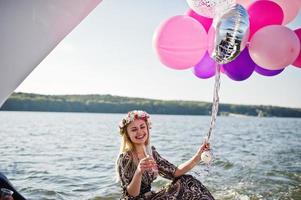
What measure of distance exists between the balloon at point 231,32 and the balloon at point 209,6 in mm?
119

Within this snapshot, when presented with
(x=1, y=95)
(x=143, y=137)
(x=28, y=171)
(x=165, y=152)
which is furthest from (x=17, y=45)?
(x=165, y=152)

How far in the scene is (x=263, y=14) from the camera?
9.95 feet

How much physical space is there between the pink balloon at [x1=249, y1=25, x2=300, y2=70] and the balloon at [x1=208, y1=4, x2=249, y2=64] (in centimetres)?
25

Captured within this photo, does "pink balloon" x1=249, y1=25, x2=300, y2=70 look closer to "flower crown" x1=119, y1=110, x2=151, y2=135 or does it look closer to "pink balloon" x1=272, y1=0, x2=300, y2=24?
"pink balloon" x1=272, y1=0, x2=300, y2=24

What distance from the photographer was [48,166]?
7.84m

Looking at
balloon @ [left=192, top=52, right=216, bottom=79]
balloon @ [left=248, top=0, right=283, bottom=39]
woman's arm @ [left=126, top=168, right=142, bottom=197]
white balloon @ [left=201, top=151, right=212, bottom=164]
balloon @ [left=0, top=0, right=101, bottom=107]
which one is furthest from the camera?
balloon @ [left=192, top=52, right=216, bottom=79]

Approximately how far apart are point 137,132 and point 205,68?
0.87 meters

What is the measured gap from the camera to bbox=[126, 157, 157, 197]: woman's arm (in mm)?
2465

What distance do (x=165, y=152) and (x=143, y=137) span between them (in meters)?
8.00

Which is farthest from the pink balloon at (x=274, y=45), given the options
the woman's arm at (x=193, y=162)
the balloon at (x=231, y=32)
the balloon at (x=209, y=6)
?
the woman's arm at (x=193, y=162)

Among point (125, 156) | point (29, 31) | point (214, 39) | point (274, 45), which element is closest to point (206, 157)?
point (125, 156)

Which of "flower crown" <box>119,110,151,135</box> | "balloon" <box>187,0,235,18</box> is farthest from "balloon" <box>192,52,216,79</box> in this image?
"flower crown" <box>119,110,151,135</box>

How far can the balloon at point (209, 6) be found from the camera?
280 centimetres

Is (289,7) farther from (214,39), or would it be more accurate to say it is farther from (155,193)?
(155,193)
